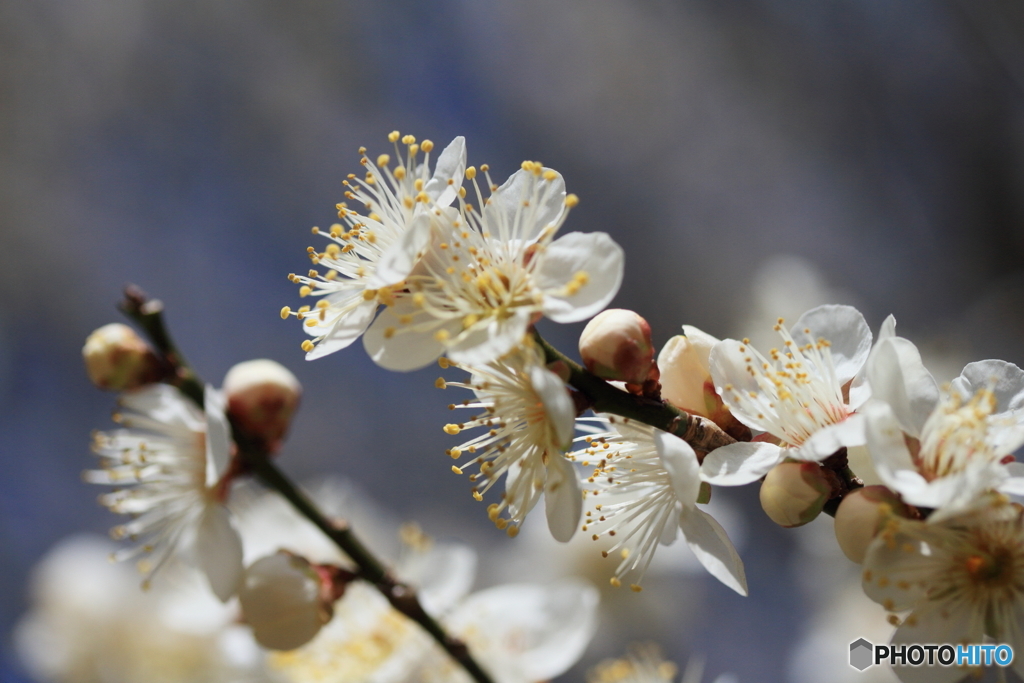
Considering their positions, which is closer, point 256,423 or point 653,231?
point 256,423

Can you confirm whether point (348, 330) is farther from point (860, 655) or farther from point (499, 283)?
point (860, 655)

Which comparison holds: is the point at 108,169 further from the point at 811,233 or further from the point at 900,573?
the point at 900,573

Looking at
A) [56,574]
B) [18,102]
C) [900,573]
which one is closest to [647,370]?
[900,573]

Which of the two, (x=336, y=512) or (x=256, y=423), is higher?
(x=256, y=423)

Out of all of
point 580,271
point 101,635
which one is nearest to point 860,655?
point 580,271

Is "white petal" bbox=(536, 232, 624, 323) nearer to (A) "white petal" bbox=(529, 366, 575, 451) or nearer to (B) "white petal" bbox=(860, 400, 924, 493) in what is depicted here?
(A) "white petal" bbox=(529, 366, 575, 451)

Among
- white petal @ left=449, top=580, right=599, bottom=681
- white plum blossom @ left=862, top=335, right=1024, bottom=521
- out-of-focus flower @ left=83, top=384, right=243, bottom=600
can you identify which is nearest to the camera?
white plum blossom @ left=862, top=335, right=1024, bottom=521

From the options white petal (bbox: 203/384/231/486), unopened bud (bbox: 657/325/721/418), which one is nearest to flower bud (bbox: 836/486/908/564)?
unopened bud (bbox: 657/325/721/418)
